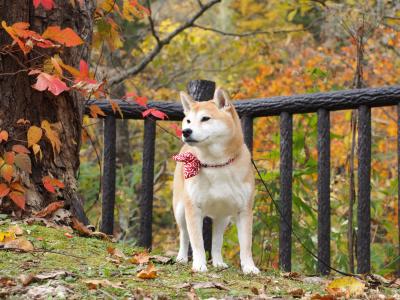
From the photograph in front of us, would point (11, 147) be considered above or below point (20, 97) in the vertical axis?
below

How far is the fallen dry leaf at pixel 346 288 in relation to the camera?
2.45 meters

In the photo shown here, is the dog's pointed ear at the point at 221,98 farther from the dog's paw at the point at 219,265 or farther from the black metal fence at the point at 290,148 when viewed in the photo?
the dog's paw at the point at 219,265

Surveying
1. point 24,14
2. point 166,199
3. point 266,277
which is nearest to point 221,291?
point 266,277

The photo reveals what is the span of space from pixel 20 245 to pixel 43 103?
860 mm

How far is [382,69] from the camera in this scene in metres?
9.82

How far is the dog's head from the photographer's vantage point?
9.78 ft

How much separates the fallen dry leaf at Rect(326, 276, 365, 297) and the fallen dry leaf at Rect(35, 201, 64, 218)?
4.72 feet

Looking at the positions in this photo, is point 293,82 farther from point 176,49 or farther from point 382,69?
point 176,49

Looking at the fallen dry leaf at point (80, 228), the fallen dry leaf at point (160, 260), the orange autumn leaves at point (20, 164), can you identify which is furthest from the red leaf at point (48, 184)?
the fallen dry leaf at point (160, 260)

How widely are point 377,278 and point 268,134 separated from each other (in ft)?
22.2

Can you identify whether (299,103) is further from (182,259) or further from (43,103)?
(43,103)

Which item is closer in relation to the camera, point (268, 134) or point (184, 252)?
point (184, 252)

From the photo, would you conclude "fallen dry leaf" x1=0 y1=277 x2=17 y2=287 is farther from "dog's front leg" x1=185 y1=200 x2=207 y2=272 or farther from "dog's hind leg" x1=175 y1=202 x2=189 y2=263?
"dog's hind leg" x1=175 y1=202 x2=189 y2=263

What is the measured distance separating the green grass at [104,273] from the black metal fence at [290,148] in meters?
0.53
